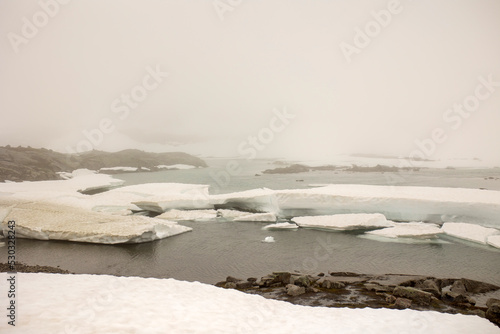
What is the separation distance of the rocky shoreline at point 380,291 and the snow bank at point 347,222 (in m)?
8.85

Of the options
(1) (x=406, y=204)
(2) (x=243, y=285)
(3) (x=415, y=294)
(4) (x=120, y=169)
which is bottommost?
(2) (x=243, y=285)

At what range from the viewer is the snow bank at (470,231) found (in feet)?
65.7

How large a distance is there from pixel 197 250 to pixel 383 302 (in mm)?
11755

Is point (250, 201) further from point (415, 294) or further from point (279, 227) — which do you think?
point (415, 294)

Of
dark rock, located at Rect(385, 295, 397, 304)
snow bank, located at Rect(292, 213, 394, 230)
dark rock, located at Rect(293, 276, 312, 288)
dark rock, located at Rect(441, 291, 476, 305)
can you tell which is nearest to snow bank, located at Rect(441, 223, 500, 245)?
snow bank, located at Rect(292, 213, 394, 230)

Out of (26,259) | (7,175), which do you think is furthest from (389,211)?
(7,175)

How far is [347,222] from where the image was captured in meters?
24.4

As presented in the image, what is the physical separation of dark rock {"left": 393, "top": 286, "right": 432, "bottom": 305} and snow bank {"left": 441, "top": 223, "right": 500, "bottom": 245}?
11154mm

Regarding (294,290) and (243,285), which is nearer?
(294,290)

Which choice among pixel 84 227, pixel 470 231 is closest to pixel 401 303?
pixel 470 231

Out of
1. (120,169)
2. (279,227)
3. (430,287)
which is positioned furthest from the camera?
(120,169)

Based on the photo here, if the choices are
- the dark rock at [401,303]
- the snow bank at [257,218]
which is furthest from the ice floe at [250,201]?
the dark rock at [401,303]

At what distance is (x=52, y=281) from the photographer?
1039 centimetres

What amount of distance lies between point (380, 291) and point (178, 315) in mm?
9243
